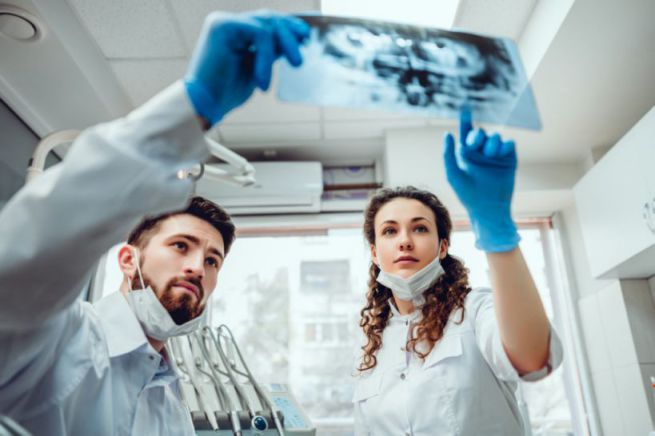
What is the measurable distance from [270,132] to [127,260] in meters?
1.96

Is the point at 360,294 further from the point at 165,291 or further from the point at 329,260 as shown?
the point at 165,291

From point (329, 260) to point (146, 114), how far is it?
2.84 m

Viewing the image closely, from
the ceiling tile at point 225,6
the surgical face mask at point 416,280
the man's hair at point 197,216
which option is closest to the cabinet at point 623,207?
the surgical face mask at point 416,280

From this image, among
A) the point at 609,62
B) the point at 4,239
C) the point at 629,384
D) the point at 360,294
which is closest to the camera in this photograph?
the point at 4,239

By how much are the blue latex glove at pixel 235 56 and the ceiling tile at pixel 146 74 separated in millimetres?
1996

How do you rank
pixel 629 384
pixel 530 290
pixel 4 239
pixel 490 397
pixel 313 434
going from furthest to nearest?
pixel 629 384 < pixel 313 434 < pixel 490 397 < pixel 530 290 < pixel 4 239

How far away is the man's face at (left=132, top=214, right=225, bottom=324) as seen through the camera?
145 centimetres

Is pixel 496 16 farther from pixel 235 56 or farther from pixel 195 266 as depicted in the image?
pixel 235 56

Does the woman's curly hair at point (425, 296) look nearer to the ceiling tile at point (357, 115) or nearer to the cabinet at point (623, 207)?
the cabinet at point (623, 207)

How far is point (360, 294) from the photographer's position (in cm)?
342

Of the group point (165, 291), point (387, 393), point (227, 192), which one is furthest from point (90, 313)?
point (227, 192)

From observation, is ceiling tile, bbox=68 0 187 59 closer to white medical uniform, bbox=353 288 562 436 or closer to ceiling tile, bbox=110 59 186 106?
ceiling tile, bbox=110 59 186 106

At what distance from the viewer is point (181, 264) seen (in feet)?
4.91

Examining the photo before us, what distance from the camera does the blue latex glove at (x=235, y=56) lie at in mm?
828
